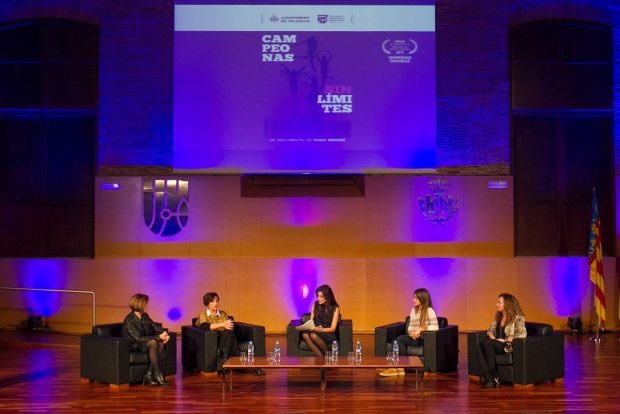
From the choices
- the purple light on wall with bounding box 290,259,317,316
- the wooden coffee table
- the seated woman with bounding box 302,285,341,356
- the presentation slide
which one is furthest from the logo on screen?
the wooden coffee table

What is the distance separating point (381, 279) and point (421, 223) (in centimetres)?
106

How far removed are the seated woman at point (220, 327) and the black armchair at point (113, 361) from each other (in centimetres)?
57

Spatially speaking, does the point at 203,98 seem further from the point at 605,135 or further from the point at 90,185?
the point at 605,135

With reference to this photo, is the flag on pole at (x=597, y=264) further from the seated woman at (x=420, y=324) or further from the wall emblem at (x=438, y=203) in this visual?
the seated woman at (x=420, y=324)

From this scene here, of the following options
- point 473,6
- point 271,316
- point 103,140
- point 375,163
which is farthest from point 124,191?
point 473,6

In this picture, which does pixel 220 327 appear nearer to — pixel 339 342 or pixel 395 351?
pixel 339 342

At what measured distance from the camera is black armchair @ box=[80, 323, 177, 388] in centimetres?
854

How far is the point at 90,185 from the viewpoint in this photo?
13.9m

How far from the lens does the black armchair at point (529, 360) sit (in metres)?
8.54

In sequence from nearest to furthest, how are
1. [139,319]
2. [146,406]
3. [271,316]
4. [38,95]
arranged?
[146,406] < [139,319] < [271,316] < [38,95]

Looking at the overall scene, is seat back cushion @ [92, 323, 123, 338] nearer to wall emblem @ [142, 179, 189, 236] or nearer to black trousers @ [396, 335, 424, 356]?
black trousers @ [396, 335, 424, 356]

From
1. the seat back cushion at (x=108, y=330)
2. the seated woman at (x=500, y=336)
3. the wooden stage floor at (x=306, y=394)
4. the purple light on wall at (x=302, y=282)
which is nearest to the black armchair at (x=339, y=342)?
the wooden stage floor at (x=306, y=394)

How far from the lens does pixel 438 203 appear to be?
13.0 metres

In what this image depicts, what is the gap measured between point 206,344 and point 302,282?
3656 millimetres
